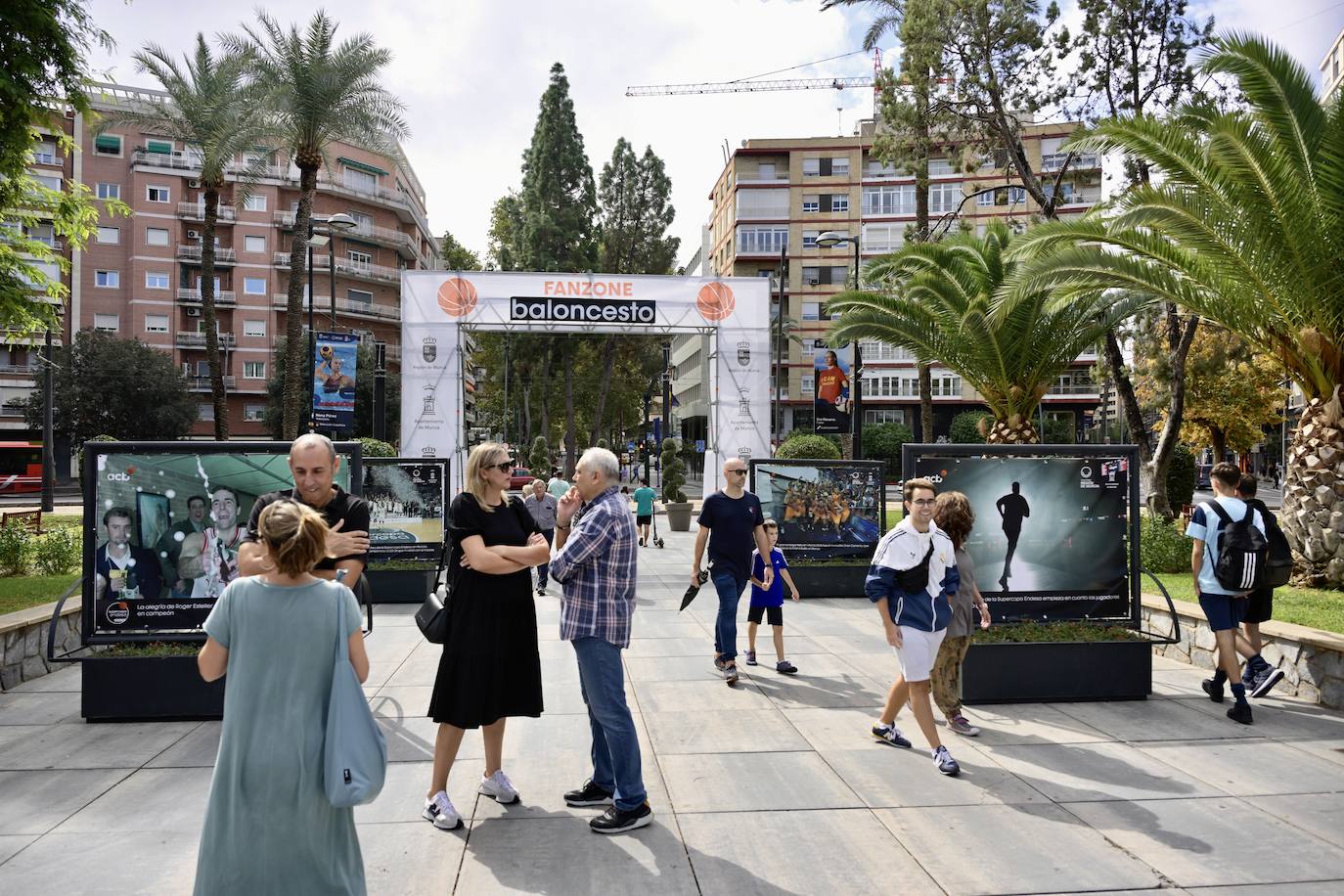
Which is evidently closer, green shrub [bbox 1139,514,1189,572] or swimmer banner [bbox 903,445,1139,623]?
swimmer banner [bbox 903,445,1139,623]

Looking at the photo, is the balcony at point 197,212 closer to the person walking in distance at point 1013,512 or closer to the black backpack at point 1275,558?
the person walking in distance at point 1013,512

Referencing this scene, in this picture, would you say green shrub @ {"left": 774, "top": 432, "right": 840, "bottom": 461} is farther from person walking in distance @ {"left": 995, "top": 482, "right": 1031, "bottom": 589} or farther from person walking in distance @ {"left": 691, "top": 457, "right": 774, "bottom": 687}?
person walking in distance @ {"left": 995, "top": 482, "right": 1031, "bottom": 589}

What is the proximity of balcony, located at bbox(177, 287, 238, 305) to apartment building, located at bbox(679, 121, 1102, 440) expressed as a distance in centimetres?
3285

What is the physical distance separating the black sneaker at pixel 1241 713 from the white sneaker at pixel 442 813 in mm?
5398

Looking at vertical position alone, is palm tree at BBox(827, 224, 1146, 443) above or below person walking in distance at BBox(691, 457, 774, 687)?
above

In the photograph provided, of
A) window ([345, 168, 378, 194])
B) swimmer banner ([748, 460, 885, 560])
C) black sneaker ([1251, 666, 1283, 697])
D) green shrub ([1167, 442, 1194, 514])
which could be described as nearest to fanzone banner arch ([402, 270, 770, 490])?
swimmer banner ([748, 460, 885, 560])

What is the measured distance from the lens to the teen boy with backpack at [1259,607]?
689 centimetres

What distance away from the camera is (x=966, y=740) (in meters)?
6.10

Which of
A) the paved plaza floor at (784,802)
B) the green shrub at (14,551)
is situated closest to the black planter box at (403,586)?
the green shrub at (14,551)

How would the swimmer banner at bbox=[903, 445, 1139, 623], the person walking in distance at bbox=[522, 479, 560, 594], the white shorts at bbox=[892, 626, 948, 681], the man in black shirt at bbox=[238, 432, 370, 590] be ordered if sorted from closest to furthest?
the man in black shirt at bbox=[238, 432, 370, 590] → the white shorts at bbox=[892, 626, 948, 681] → the swimmer banner at bbox=[903, 445, 1139, 623] → the person walking in distance at bbox=[522, 479, 560, 594]

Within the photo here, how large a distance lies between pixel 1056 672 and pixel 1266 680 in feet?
5.00

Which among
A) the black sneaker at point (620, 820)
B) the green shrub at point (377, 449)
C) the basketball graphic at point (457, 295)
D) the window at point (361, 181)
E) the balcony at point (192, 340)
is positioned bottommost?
the black sneaker at point (620, 820)

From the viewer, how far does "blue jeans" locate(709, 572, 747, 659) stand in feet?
25.4

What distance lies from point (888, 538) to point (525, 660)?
2.36 metres
